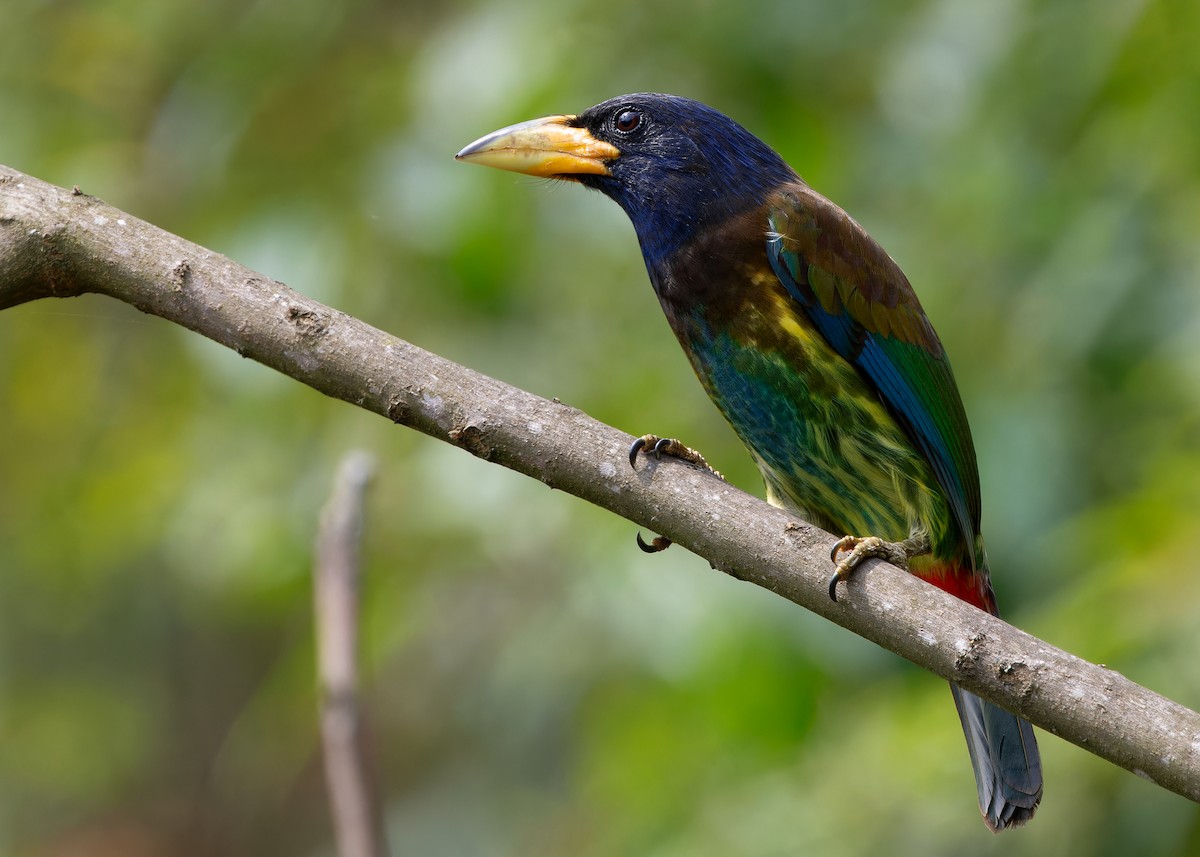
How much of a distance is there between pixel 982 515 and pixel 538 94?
1269 mm

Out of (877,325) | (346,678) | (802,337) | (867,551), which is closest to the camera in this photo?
(346,678)

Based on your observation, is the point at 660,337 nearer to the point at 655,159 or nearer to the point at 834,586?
the point at 655,159

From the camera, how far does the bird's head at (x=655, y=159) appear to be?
2.82 m

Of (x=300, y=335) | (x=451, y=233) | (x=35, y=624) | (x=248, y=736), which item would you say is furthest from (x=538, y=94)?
(x=35, y=624)

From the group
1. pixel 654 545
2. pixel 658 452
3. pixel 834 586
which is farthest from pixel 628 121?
pixel 834 586

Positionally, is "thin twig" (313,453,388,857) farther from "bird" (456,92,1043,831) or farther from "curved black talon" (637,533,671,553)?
"bird" (456,92,1043,831)

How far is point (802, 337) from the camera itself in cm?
269

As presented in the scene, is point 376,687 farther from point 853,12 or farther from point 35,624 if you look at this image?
point 853,12

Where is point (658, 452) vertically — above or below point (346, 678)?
above

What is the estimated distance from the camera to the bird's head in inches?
111

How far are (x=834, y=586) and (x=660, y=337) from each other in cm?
162

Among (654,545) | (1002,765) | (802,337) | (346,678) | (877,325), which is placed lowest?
(346,678)

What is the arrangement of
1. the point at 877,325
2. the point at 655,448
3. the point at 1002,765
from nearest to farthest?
the point at 655,448 → the point at 1002,765 → the point at 877,325

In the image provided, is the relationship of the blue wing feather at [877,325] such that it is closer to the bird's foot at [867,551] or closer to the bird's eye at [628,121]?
the bird's foot at [867,551]
